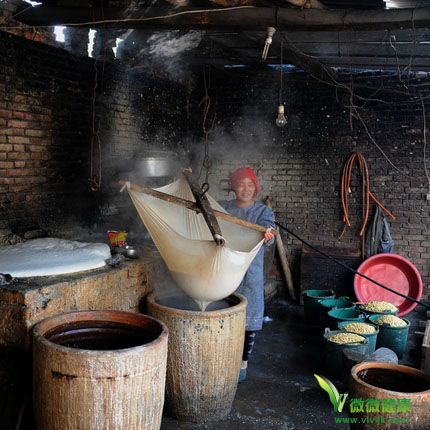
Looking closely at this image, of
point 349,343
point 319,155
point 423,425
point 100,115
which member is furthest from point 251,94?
point 423,425

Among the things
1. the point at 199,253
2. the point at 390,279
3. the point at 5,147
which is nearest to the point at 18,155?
the point at 5,147

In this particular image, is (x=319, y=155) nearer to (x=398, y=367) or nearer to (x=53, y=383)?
(x=398, y=367)

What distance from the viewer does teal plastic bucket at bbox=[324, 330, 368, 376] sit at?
4.17 meters

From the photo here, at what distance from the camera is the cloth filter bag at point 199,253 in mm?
3102

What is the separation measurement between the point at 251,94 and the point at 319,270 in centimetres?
287

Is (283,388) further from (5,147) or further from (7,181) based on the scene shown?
(5,147)

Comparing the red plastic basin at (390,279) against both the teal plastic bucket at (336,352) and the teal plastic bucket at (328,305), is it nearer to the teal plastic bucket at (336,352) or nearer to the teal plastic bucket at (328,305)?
the teal plastic bucket at (328,305)

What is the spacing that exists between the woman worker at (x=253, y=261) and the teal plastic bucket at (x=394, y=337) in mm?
1470

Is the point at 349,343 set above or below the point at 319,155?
below

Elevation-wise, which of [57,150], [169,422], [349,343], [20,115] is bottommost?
[169,422]

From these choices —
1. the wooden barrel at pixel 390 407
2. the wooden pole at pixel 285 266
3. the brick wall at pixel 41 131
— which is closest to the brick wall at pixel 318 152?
the wooden pole at pixel 285 266

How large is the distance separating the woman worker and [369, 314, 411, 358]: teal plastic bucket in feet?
4.82

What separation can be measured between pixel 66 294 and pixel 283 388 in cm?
214

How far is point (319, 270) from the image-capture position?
6824 millimetres
